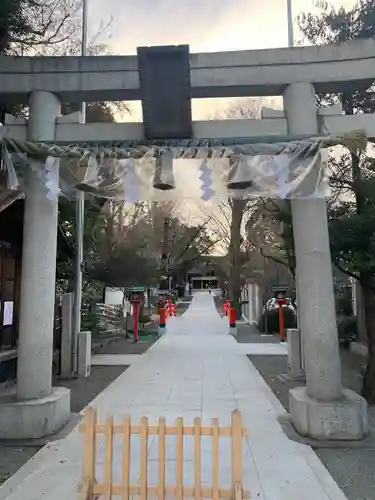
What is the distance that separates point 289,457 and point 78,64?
5.79 metres

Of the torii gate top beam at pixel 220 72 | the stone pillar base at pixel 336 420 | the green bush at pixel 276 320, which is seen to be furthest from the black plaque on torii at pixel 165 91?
the green bush at pixel 276 320

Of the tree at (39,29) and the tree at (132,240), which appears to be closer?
the tree at (39,29)

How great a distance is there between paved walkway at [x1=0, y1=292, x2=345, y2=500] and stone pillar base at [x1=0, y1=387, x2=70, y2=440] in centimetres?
33

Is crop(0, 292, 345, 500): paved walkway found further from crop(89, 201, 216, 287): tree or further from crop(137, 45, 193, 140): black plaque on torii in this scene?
crop(89, 201, 216, 287): tree

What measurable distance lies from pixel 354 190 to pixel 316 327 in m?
3.10

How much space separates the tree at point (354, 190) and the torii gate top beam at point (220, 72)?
42cm

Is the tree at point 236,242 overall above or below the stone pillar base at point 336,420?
above

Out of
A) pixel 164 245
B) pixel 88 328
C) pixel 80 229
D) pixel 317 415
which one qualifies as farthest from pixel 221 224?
pixel 317 415

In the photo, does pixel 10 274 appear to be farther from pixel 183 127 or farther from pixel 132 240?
pixel 132 240

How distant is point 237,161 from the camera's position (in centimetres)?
563

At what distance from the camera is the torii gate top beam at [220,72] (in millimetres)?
5930

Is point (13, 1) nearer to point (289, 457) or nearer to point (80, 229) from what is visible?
point (80, 229)

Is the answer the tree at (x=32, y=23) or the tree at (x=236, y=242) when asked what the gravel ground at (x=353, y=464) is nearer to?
the tree at (x=32, y=23)

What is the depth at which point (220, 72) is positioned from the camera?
6.05 meters
